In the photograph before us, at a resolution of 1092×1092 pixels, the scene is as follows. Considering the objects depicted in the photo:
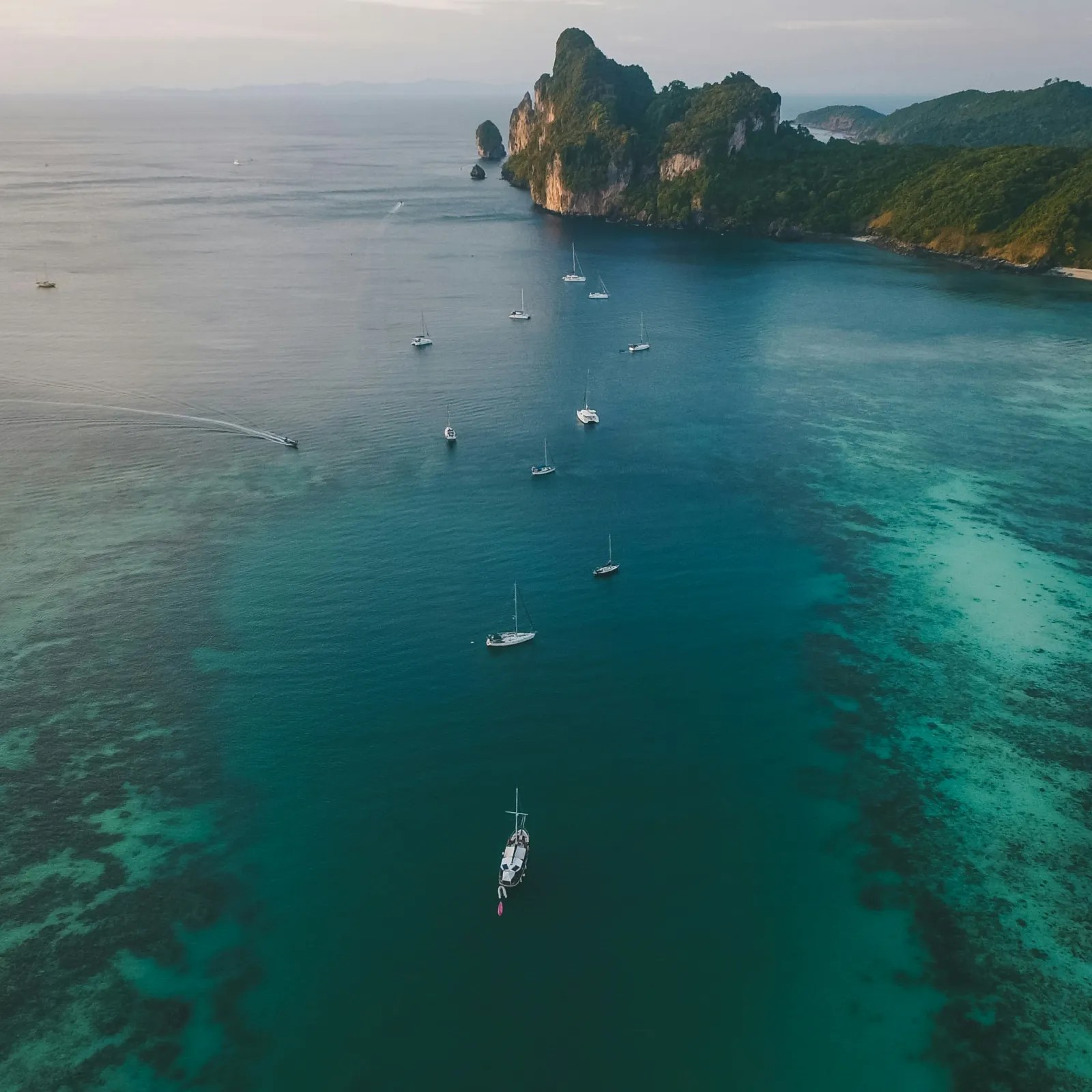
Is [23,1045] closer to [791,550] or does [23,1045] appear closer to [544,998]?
[544,998]

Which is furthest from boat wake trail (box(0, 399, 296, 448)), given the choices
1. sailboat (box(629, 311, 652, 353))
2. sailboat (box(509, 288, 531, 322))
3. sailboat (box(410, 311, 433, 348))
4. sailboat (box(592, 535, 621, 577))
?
sailboat (box(509, 288, 531, 322))

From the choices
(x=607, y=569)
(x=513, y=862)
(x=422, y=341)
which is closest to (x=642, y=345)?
(x=422, y=341)

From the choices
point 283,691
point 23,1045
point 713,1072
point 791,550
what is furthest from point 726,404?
point 23,1045

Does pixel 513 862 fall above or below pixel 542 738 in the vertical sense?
above

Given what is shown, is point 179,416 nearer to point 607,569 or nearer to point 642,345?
point 607,569

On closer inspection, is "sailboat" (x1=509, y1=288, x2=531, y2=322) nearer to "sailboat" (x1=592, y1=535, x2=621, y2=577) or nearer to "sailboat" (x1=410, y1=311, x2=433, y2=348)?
"sailboat" (x1=410, y1=311, x2=433, y2=348)

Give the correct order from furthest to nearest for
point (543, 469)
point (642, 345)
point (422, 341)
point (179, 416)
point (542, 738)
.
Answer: point (642, 345) → point (422, 341) → point (179, 416) → point (543, 469) → point (542, 738)
